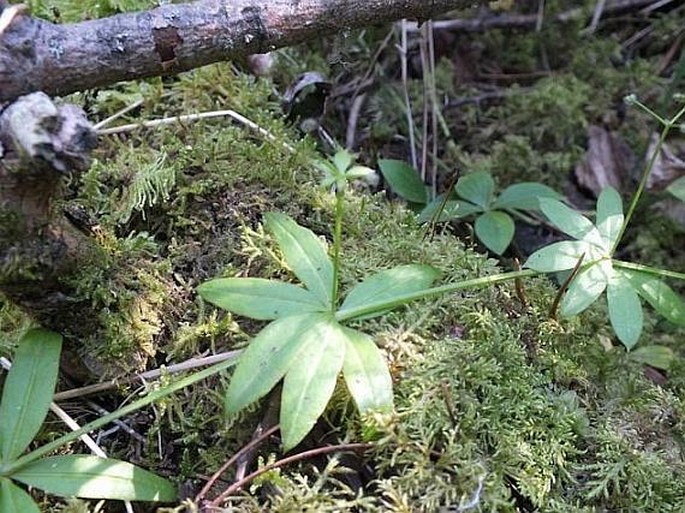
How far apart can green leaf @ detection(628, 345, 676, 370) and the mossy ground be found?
8cm

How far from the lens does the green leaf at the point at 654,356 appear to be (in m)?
2.01

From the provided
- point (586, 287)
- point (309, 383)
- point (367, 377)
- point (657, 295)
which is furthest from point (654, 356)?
point (309, 383)

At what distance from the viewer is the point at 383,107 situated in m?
2.71

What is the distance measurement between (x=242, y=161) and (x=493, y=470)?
1.04 metres

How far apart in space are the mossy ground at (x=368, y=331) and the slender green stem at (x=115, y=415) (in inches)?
2.9

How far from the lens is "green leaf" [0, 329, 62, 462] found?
133 centimetres

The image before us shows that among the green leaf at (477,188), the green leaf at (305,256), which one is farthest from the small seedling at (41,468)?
the green leaf at (477,188)

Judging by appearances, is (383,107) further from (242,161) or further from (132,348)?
(132,348)

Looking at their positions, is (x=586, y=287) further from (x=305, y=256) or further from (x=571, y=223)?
(x=305, y=256)

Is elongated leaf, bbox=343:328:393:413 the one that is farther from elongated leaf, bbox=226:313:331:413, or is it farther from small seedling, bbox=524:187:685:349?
small seedling, bbox=524:187:685:349

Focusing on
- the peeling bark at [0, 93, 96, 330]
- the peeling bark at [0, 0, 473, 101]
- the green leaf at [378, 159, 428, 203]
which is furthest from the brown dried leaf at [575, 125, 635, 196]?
the peeling bark at [0, 93, 96, 330]

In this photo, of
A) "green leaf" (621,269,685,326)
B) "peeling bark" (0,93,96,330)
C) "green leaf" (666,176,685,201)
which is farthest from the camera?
Answer: "green leaf" (666,176,685,201)

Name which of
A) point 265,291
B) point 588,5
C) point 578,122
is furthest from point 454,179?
point 588,5

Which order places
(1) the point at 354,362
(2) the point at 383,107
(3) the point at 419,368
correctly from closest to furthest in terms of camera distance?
(1) the point at 354,362, (3) the point at 419,368, (2) the point at 383,107
